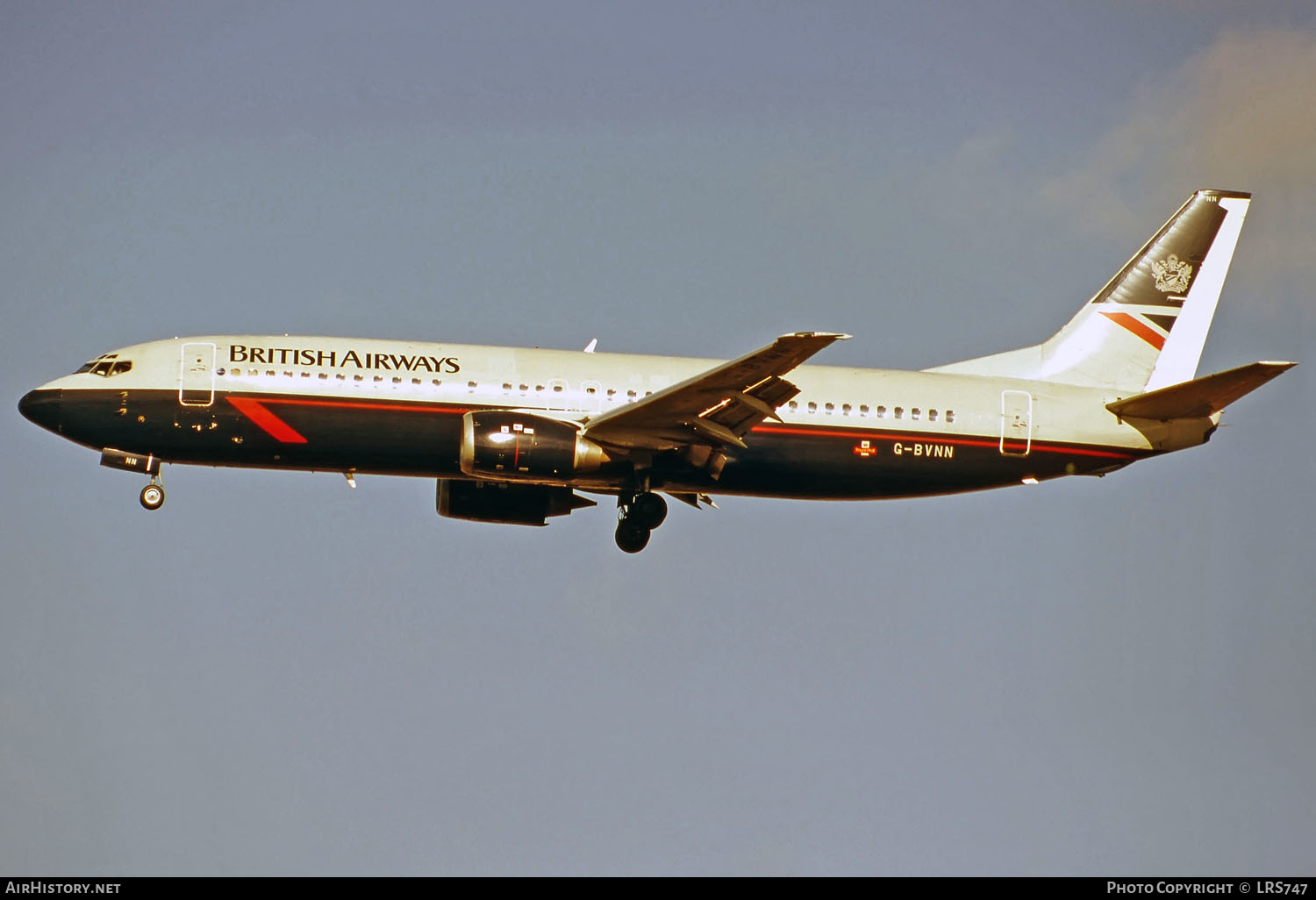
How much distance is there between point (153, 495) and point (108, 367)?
125 inches

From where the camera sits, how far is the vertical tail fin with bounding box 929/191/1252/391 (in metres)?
51.1

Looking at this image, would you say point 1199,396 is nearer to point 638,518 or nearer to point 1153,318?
point 1153,318

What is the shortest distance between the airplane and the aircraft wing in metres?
0.07

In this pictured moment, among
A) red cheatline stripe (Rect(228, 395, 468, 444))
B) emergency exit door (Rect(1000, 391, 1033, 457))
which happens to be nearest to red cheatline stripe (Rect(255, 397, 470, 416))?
red cheatline stripe (Rect(228, 395, 468, 444))

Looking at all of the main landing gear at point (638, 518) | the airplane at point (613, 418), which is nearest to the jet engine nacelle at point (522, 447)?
the airplane at point (613, 418)

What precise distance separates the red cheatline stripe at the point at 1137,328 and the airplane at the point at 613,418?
1332 mm

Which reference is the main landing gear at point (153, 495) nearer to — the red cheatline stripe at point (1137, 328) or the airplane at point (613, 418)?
the airplane at point (613, 418)

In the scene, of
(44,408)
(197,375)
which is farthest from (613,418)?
(44,408)

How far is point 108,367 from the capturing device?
150ft

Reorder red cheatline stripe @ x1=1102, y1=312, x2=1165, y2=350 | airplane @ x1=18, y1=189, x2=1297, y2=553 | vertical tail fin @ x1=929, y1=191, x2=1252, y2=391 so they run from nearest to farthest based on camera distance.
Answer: airplane @ x1=18, y1=189, x2=1297, y2=553, vertical tail fin @ x1=929, y1=191, x2=1252, y2=391, red cheatline stripe @ x1=1102, y1=312, x2=1165, y2=350

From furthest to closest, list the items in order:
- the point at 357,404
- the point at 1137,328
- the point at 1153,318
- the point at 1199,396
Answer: the point at 1153,318 → the point at 1137,328 → the point at 1199,396 → the point at 357,404

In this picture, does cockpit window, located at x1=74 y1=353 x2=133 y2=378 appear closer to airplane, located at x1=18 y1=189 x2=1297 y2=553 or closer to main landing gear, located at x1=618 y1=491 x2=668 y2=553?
airplane, located at x1=18 y1=189 x2=1297 y2=553
